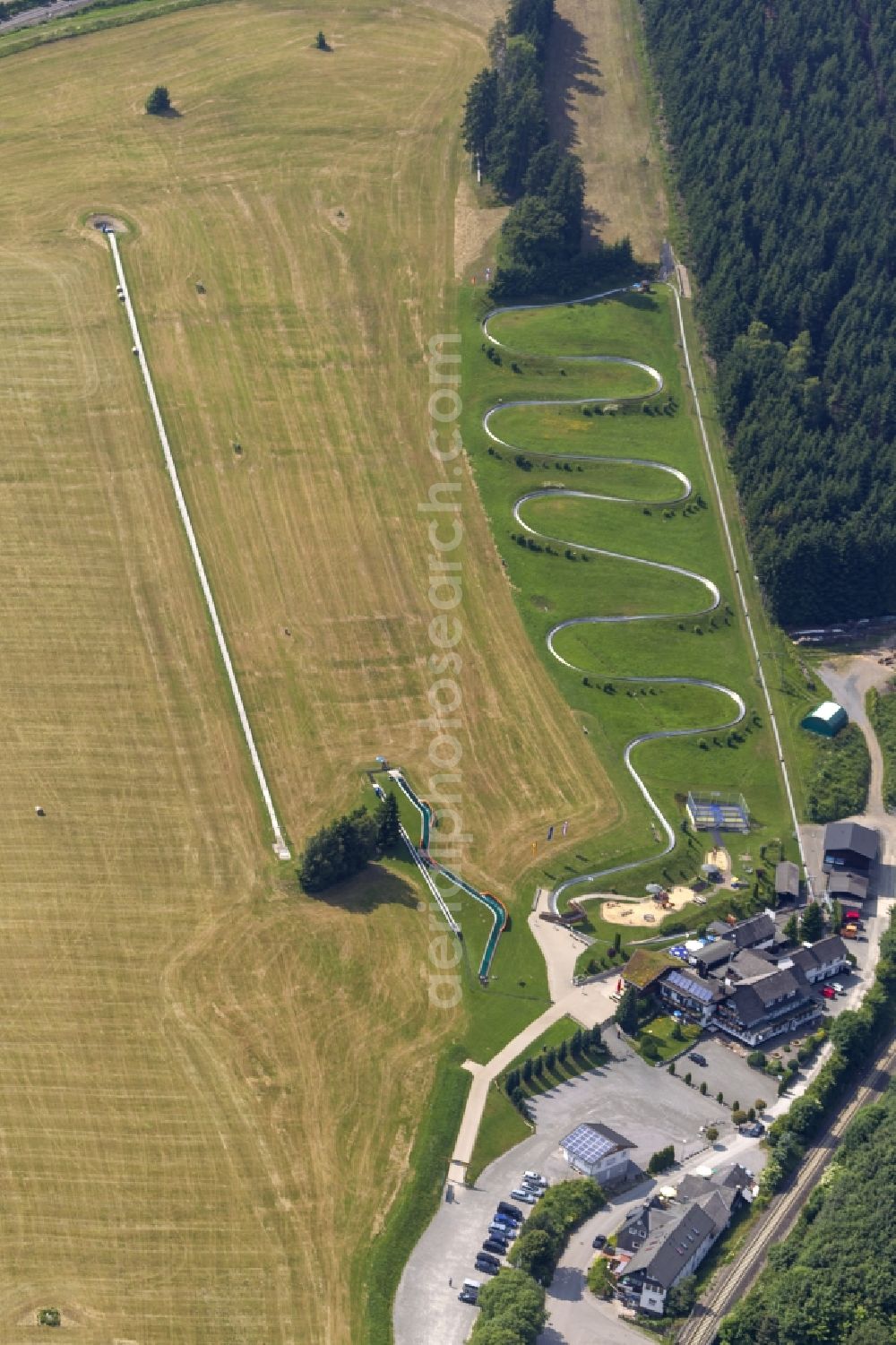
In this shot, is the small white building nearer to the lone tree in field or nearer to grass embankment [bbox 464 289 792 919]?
grass embankment [bbox 464 289 792 919]

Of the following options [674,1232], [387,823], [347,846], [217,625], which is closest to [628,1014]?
[674,1232]

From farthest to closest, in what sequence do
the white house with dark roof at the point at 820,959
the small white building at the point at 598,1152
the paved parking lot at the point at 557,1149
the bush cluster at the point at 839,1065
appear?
the white house with dark roof at the point at 820,959
the bush cluster at the point at 839,1065
the small white building at the point at 598,1152
the paved parking lot at the point at 557,1149

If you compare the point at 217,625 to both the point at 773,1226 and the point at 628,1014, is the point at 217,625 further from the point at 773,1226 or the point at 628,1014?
the point at 773,1226

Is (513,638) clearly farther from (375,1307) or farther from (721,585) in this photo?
(375,1307)

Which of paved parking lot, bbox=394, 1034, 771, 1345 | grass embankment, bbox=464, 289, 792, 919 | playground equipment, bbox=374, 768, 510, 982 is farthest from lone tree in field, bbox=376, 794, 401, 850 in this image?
paved parking lot, bbox=394, 1034, 771, 1345

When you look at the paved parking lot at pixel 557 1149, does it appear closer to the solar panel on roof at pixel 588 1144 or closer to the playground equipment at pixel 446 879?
the solar panel on roof at pixel 588 1144

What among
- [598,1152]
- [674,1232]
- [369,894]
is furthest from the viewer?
[369,894]

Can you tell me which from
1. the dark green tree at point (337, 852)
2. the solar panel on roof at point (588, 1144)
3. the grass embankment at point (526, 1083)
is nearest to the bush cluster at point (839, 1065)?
the solar panel on roof at point (588, 1144)
